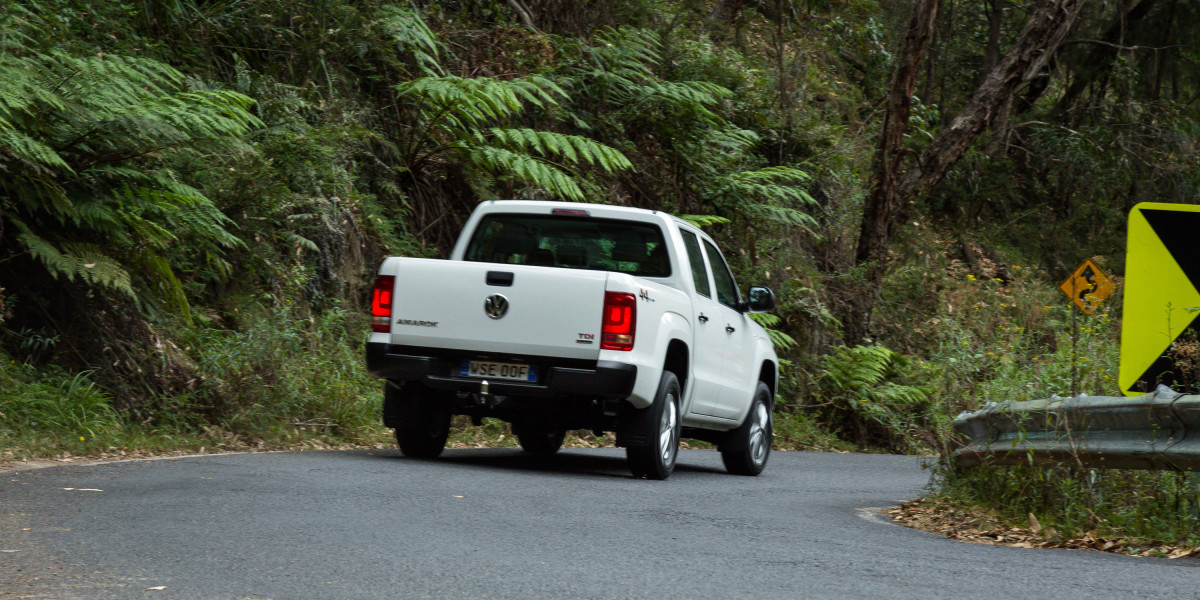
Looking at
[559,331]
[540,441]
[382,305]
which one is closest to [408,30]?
[540,441]

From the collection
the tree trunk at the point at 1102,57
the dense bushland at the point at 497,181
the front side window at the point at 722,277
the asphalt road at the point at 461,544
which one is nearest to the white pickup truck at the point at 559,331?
the front side window at the point at 722,277

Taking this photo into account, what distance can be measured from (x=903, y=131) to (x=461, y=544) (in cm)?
1552

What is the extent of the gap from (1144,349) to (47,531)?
5534 mm

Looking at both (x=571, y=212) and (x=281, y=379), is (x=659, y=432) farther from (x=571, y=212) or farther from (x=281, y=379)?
(x=281, y=379)

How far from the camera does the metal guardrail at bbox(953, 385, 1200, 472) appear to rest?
6.57 m

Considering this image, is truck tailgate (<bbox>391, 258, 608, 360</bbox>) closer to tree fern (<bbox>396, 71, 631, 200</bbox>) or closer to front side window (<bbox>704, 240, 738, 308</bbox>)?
front side window (<bbox>704, 240, 738, 308</bbox>)

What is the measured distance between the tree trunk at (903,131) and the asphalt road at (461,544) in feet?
39.1

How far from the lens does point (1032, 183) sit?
3034 cm

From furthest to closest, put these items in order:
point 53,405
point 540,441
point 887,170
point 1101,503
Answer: point 887,170 < point 540,441 < point 53,405 < point 1101,503

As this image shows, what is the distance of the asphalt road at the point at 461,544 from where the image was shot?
202 inches

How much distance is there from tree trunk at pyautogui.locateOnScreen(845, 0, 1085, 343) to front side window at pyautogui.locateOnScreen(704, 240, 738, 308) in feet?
29.7

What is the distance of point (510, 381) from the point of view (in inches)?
364

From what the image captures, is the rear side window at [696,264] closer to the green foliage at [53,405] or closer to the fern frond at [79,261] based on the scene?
the fern frond at [79,261]

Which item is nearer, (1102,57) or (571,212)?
(571,212)
